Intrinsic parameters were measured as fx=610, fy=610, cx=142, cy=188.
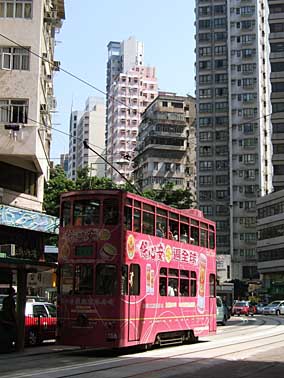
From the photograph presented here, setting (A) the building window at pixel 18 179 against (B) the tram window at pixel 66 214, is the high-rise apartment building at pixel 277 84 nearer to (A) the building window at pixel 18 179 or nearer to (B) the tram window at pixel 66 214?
(A) the building window at pixel 18 179

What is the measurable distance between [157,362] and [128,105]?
10840 cm

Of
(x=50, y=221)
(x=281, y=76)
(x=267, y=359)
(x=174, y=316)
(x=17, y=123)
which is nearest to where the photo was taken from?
(x=267, y=359)

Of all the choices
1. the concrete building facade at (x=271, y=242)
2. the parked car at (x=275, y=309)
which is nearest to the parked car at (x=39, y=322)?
the parked car at (x=275, y=309)

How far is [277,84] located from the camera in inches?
2943

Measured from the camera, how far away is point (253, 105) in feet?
292

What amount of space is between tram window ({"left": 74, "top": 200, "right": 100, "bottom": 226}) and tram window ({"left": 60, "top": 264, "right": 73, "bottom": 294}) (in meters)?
1.18

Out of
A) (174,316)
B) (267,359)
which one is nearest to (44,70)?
(174,316)

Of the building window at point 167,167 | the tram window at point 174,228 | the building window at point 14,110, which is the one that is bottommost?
the tram window at point 174,228

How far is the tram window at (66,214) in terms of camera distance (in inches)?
646

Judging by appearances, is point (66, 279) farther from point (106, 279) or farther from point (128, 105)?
point (128, 105)

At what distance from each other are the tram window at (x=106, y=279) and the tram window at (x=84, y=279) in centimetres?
19

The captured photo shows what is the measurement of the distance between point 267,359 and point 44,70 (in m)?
18.6

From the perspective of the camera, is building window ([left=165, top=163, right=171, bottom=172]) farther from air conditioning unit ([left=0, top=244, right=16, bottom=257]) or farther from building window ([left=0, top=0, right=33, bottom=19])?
air conditioning unit ([left=0, top=244, right=16, bottom=257])

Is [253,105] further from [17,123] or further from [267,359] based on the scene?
[267,359]
